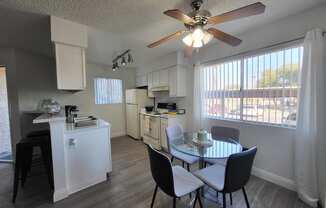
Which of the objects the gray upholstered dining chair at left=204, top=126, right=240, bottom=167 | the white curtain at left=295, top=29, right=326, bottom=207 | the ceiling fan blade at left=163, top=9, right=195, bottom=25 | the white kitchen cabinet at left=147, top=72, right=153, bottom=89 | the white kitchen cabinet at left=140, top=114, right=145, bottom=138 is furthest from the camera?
the white kitchen cabinet at left=147, top=72, right=153, bottom=89

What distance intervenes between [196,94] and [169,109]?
1003mm

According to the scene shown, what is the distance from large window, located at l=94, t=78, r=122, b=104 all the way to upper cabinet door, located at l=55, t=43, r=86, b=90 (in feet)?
8.48

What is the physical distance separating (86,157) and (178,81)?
8.05 ft

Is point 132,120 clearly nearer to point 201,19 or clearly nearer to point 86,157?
point 86,157

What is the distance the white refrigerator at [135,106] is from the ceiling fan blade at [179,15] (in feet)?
10.7

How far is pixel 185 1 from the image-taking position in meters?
1.60

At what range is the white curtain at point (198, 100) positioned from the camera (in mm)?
3215

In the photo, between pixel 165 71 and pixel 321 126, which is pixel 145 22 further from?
pixel 321 126

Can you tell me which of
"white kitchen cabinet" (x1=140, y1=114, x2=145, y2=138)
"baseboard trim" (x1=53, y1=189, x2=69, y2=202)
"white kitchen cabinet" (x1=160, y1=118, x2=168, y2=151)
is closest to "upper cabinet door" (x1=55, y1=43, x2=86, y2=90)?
"baseboard trim" (x1=53, y1=189, x2=69, y2=202)

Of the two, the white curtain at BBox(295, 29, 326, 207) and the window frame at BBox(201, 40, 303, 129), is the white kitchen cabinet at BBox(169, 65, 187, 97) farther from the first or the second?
the white curtain at BBox(295, 29, 326, 207)

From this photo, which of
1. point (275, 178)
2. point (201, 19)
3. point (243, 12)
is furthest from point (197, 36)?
point (275, 178)

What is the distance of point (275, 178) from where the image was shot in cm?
224

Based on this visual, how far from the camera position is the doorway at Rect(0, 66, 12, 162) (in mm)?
3166

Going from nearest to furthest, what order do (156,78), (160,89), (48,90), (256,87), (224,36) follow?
(224,36), (256,87), (48,90), (160,89), (156,78)
